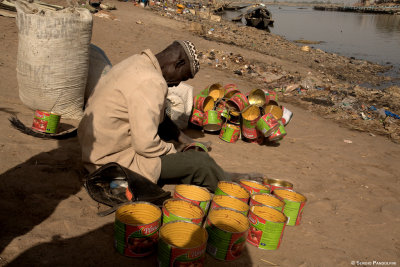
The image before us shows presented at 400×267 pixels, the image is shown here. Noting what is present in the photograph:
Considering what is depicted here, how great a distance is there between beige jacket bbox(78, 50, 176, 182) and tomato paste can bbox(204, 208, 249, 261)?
1.97 ft

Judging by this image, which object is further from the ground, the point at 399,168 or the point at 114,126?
the point at 114,126

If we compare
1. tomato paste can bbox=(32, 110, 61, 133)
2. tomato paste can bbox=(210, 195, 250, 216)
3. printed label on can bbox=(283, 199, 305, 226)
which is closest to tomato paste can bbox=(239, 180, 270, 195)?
printed label on can bbox=(283, 199, 305, 226)

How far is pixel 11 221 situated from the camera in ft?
6.93

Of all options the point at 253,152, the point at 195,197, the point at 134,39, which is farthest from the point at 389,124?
the point at 134,39

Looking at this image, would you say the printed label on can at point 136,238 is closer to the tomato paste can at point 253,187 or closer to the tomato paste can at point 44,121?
the tomato paste can at point 253,187

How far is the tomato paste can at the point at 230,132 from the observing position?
14.4 feet

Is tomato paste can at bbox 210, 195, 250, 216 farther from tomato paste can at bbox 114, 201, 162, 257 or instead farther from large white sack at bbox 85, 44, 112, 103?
large white sack at bbox 85, 44, 112, 103

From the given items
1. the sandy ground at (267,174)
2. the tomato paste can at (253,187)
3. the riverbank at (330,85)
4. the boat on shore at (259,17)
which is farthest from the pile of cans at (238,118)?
the boat on shore at (259,17)

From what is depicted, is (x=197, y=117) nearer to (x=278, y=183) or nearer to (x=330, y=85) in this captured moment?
(x=278, y=183)

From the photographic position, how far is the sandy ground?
2.04m

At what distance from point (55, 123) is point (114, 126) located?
1.36 meters

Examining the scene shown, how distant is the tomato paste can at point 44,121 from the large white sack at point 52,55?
0.40 m

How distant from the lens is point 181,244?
6.78ft

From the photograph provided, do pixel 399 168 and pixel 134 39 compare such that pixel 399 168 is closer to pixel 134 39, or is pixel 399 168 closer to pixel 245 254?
pixel 245 254
